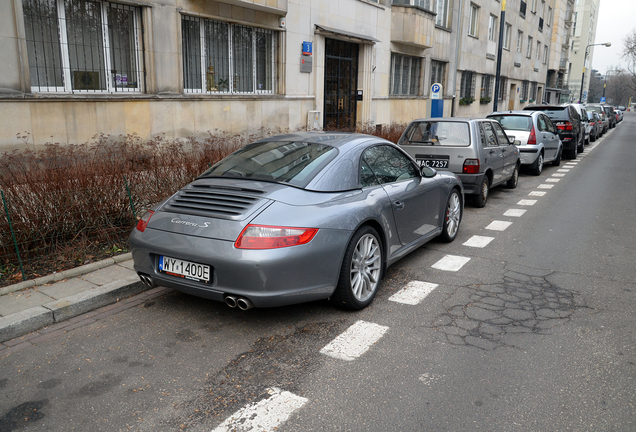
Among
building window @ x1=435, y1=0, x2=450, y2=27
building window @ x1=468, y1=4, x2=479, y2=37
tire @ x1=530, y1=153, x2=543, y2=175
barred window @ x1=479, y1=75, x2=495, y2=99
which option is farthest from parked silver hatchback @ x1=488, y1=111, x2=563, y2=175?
barred window @ x1=479, y1=75, x2=495, y2=99

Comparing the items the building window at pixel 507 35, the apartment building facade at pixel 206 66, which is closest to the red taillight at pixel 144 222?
the apartment building facade at pixel 206 66

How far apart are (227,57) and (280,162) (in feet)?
31.1

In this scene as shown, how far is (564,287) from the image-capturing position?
5277 millimetres

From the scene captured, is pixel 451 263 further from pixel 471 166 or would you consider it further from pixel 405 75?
pixel 405 75

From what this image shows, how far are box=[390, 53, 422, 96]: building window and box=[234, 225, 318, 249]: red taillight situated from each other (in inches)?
759

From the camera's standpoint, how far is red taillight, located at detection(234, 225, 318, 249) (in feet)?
12.6

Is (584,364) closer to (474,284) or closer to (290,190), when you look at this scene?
(474,284)

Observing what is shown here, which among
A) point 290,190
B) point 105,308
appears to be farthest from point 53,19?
point 290,190

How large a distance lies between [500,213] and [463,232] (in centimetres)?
181

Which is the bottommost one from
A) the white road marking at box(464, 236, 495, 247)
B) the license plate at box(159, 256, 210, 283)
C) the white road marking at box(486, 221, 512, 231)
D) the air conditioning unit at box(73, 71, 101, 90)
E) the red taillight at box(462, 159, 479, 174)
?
the white road marking at box(486, 221, 512, 231)

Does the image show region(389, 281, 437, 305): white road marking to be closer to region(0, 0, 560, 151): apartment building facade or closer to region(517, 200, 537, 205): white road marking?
region(517, 200, 537, 205): white road marking

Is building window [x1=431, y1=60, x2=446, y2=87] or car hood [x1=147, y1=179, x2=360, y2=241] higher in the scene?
building window [x1=431, y1=60, x2=446, y2=87]

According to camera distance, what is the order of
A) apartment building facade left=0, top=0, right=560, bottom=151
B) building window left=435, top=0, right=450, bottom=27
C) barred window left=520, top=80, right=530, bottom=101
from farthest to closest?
1. barred window left=520, top=80, right=530, bottom=101
2. building window left=435, top=0, right=450, bottom=27
3. apartment building facade left=0, top=0, right=560, bottom=151

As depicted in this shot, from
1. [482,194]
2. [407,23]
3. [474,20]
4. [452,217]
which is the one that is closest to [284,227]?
[452,217]
